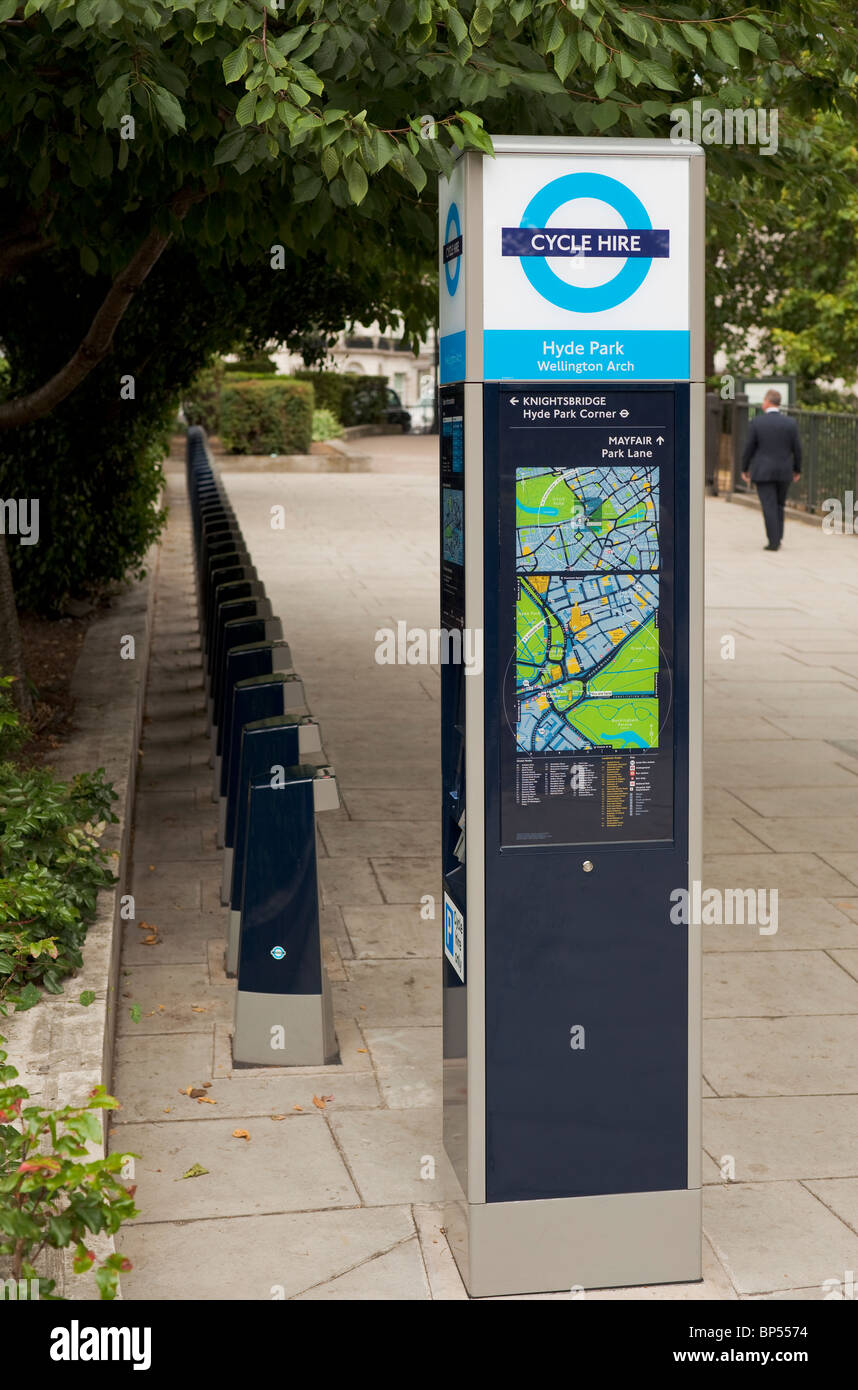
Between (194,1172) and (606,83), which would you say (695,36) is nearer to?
(606,83)

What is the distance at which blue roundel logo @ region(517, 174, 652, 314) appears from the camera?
3490 mm

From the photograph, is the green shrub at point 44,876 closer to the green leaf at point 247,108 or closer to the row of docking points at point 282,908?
the row of docking points at point 282,908

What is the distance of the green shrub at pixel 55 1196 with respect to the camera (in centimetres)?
300

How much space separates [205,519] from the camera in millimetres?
11781

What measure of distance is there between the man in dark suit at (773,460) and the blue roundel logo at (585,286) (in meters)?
16.2

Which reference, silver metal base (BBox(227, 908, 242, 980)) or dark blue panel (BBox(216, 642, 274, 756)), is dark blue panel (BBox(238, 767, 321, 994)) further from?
dark blue panel (BBox(216, 642, 274, 756))

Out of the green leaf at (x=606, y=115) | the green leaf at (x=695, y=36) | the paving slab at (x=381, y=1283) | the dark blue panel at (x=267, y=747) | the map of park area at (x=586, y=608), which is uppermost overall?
the green leaf at (x=695, y=36)

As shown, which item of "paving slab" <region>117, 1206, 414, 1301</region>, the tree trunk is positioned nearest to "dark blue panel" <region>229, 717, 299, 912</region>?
"paving slab" <region>117, 1206, 414, 1301</region>

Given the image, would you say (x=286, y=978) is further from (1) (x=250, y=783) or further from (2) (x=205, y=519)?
(2) (x=205, y=519)

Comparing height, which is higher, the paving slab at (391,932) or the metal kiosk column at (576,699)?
the metal kiosk column at (576,699)

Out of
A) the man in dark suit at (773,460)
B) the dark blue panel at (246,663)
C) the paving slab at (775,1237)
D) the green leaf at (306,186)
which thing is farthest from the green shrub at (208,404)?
the paving slab at (775,1237)

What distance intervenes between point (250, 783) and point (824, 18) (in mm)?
3653

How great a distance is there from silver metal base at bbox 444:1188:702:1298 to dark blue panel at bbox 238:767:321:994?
1410mm

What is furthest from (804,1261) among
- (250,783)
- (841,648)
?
(841,648)
